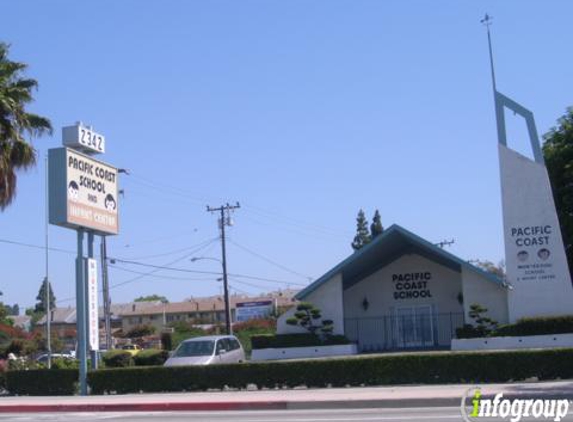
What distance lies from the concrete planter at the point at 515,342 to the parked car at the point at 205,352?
9.26m

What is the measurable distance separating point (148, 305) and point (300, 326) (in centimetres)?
8855

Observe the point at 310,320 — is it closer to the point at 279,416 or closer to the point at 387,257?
the point at 387,257

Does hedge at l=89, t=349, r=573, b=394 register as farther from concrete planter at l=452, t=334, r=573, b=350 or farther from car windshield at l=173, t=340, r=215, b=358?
concrete planter at l=452, t=334, r=573, b=350

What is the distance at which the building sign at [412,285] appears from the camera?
37812mm

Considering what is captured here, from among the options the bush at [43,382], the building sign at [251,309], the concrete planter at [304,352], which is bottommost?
the bush at [43,382]

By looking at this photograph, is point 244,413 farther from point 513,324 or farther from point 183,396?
point 513,324

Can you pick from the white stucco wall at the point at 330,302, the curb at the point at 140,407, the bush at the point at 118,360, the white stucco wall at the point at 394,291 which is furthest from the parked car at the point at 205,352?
the white stucco wall at the point at 394,291

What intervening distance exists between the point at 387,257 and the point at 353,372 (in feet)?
50.3

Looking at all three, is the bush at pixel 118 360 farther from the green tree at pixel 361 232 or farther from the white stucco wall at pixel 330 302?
the green tree at pixel 361 232

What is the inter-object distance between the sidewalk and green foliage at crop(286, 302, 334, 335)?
12362 mm

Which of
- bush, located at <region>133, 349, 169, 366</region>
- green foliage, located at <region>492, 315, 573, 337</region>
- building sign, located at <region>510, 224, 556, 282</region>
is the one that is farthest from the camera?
bush, located at <region>133, 349, 169, 366</region>

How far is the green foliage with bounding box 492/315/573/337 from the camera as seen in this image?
3095 centimetres

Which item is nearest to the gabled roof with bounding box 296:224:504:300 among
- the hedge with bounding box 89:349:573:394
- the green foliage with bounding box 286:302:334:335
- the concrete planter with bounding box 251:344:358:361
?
the green foliage with bounding box 286:302:334:335

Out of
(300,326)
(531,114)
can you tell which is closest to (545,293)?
(531,114)
